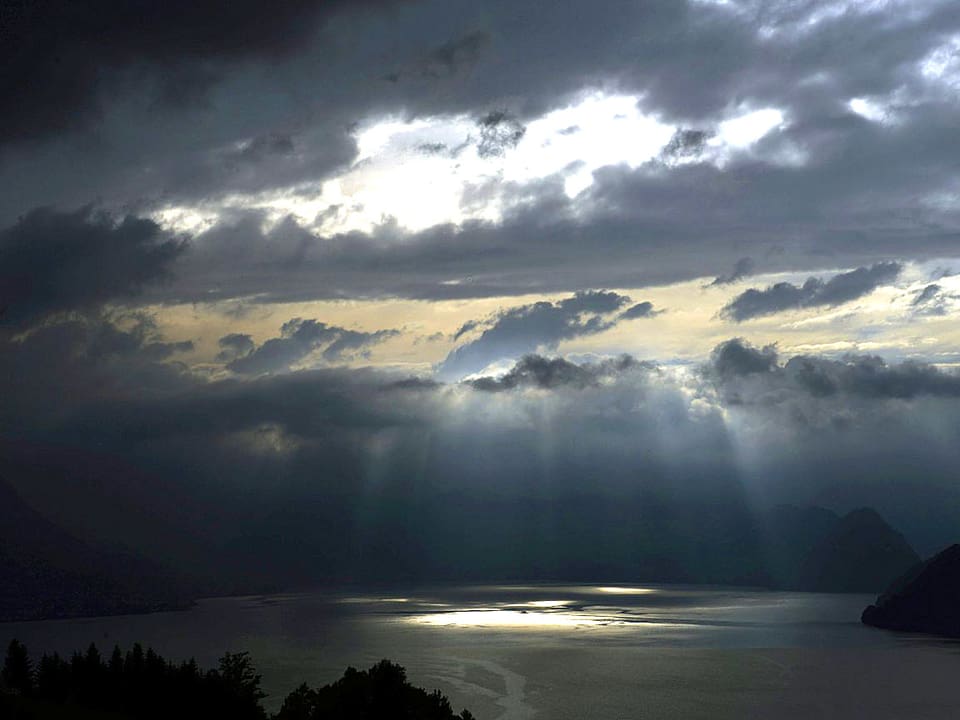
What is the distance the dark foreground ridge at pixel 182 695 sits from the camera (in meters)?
112

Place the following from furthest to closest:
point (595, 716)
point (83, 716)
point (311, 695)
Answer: point (595, 716)
point (311, 695)
point (83, 716)

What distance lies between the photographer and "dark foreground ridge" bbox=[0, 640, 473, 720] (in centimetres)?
11206

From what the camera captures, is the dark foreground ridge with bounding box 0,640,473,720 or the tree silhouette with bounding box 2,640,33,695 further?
the tree silhouette with bounding box 2,640,33,695

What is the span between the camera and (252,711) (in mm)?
123438

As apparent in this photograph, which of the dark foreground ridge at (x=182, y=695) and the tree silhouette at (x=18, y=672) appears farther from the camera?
the tree silhouette at (x=18, y=672)

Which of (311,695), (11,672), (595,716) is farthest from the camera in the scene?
(595,716)

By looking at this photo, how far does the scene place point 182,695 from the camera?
120 m

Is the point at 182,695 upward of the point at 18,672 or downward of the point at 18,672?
downward

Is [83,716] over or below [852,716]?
over

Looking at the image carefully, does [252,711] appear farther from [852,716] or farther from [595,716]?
[852,716]

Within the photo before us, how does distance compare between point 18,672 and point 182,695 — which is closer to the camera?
point 182,695

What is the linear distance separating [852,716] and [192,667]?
431 feet

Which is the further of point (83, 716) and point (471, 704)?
point (471, 704)

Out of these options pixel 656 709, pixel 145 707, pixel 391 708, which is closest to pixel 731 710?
pixel 656 709
